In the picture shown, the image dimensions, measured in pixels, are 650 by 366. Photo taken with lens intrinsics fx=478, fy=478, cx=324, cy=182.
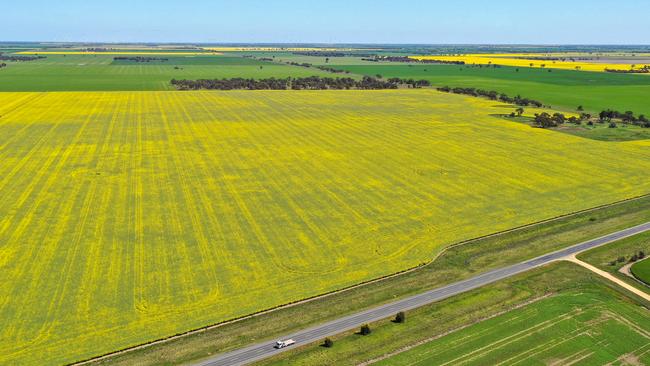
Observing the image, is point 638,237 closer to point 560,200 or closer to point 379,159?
point 560,200

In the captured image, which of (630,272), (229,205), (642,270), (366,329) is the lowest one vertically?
(630,272)

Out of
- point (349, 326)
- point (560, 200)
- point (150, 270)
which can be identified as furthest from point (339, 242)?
point (560, 200)

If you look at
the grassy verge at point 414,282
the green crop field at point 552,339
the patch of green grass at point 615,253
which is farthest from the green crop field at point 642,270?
the grassy verge at point 414,282

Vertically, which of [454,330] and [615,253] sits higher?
[615,253]

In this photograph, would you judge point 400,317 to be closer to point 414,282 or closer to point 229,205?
point 414,282

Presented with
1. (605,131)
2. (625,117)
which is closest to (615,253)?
(605,131)

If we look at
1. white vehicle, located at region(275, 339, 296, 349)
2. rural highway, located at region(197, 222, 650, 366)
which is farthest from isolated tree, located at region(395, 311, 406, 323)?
white vehicle, located at region(275, 339, 296, 349)
